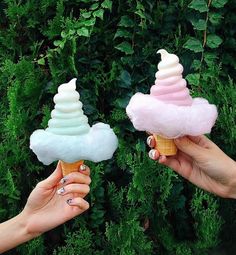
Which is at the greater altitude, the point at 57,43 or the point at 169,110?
the point at 57,43

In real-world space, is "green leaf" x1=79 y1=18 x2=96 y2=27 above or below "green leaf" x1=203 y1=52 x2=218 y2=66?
above

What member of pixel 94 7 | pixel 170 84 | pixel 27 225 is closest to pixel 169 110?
pixel 170 84

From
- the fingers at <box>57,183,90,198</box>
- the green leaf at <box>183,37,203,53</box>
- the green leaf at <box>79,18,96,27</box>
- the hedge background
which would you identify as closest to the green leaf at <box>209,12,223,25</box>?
the hedge background

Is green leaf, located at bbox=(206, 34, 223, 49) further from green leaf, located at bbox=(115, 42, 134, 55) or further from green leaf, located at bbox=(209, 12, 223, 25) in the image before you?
green leaf, located at bbox=(115, 42, 134, 55)

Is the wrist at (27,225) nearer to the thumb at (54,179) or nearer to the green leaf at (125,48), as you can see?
the thumb at (54,179)

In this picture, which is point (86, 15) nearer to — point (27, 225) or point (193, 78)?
point (193, 78)

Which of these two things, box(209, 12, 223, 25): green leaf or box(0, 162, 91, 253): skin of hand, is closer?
box(0, 162, 91, 253): skin of hand

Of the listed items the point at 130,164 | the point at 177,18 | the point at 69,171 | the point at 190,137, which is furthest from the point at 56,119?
the point at 177,18

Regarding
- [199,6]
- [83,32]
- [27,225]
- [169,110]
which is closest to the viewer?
[169,110]
